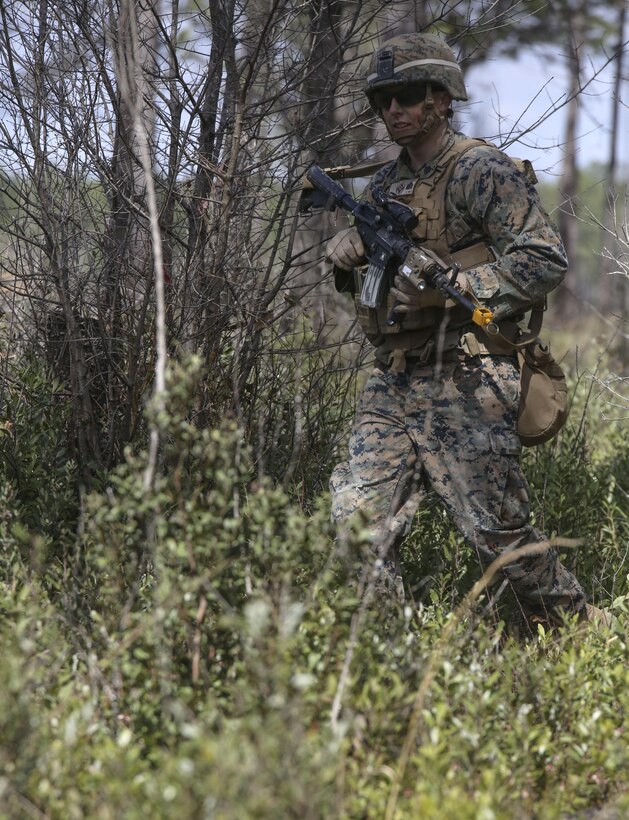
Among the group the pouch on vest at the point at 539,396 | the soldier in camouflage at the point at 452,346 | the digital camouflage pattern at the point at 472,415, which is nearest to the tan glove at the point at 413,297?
the soldier in camouflage at the point at 452,346

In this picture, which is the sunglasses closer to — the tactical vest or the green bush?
the tactical vest

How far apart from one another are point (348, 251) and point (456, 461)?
2.92 feet

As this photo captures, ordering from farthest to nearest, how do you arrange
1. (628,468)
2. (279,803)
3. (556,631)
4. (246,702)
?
(628,468) < (556,631) < (246,702) < (279,803)

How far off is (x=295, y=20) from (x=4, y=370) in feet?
6.48

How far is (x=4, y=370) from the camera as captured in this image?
178 inches

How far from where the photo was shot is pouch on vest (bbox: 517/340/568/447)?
376 cm

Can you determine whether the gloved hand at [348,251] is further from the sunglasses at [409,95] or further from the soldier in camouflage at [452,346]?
the sunglasses at [409,95]

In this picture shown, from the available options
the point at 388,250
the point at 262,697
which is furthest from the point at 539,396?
the point at 262,697

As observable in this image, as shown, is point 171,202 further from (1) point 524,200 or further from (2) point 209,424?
(1) point 524,200

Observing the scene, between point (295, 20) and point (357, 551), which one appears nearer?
point (357, 551)

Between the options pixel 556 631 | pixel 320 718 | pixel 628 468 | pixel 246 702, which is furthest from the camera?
pixel 628 468

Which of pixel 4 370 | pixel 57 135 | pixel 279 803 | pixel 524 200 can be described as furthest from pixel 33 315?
pixel 279 803

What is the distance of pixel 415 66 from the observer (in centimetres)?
372

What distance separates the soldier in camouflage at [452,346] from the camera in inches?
143
